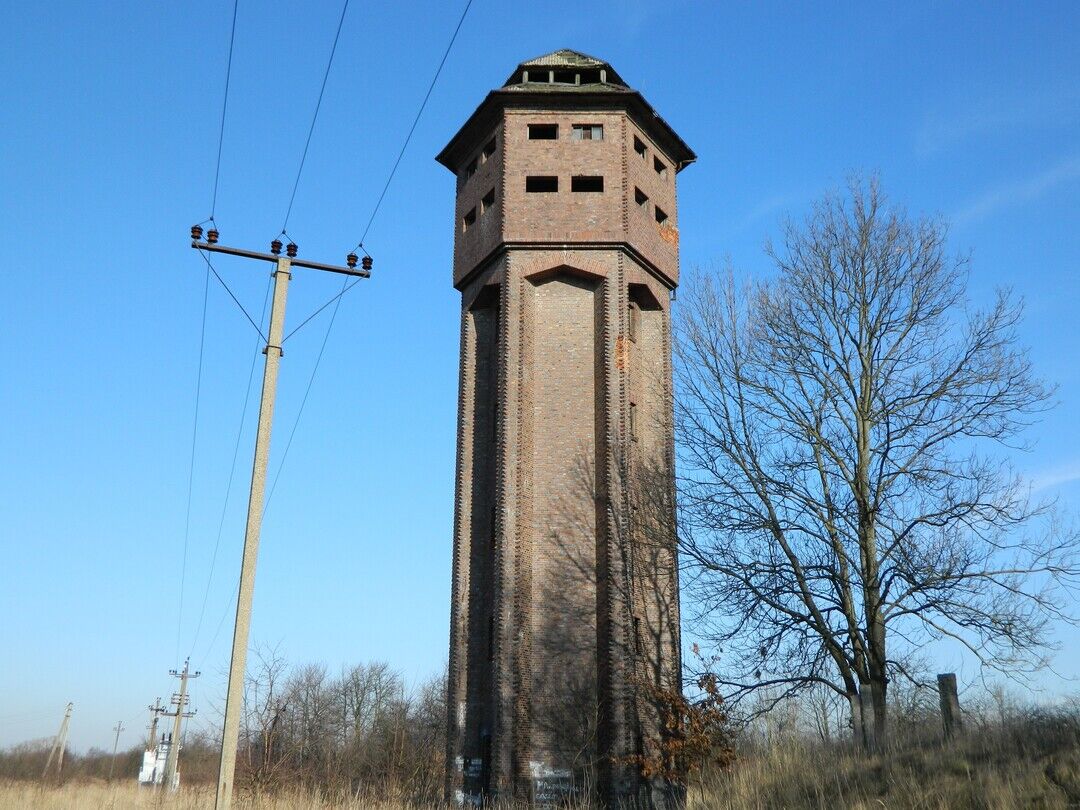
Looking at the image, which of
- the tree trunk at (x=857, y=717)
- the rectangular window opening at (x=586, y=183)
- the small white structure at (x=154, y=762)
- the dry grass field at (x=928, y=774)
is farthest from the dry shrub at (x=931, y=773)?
the small white structure at (x=154, y=762)

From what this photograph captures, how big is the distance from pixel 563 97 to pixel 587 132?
3.26 ft

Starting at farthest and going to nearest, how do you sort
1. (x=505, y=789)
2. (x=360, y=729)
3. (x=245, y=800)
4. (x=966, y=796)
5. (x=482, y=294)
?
1. (x=360, y=729)
2. (x=482, y=294)
3. (x=505, y=789)
4. (x=245, y=800)
5. (x=966, y=796)

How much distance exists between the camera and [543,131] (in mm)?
22469

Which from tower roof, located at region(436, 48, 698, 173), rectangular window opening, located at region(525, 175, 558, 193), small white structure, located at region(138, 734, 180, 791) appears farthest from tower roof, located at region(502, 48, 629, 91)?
small white structure, located at region(138, 734, 180, 791)

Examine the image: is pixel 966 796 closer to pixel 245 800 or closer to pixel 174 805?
pixel 245 800

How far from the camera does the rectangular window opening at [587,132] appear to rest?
21.9 meters

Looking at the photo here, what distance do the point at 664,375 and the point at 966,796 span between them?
45.6ft

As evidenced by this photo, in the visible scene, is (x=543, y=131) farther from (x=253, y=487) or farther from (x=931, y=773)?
(x=931, y=773)

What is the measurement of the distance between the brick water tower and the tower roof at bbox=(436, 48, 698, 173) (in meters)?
0.05

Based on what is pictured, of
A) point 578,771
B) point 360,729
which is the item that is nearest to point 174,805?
point 578,771

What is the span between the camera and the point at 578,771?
58.4 ft

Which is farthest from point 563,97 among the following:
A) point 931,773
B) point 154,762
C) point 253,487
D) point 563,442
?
point 154,762

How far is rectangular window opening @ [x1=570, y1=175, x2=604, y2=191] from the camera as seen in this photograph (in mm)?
21391

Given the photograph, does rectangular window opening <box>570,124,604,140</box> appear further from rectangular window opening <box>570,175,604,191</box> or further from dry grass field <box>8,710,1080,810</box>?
dry grass field <box>8,710,1080,810</box>
